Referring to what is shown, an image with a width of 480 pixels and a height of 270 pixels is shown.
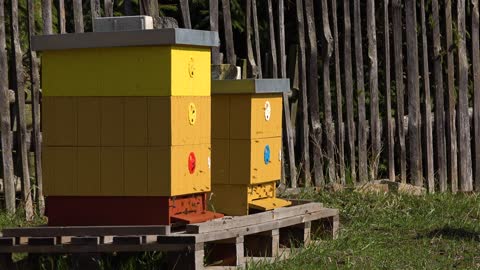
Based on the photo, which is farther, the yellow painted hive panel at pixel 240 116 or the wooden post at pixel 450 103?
the wooden post at pixel 450 103

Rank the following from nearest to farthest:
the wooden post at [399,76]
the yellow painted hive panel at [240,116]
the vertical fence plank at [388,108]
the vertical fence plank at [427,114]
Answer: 1. the yellow painted hive panel at [240,116]
2. the vertical fence plank at [388,108]
3. the wooden post at [399,76]
4. the vertical fence plank at [427,114]

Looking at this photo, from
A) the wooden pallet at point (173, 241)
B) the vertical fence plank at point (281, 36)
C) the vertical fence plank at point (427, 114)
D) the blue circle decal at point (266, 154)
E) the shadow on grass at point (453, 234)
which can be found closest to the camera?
the wooden pallet at point (173, 241)

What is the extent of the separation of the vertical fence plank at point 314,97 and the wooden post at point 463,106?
2.00m

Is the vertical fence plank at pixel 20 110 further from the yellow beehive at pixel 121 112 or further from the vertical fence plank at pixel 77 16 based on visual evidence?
the yellow beehive at pixel 121 112

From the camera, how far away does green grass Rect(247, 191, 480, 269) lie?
23.5ft

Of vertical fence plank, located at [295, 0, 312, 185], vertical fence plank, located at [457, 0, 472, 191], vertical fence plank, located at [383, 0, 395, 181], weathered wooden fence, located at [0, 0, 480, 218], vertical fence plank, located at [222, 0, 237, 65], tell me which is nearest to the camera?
vertical fence plank, located at [222, 0, 237, 65]

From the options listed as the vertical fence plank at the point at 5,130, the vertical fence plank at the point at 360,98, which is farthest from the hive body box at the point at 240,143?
the vertical fence plank at the point at 360,98

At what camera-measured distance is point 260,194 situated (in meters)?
7.68

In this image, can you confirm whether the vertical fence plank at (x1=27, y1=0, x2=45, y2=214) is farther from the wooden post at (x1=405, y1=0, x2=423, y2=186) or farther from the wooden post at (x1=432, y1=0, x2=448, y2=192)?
the wooden post at (x1=432, y1=0, x2=448, y2=192)

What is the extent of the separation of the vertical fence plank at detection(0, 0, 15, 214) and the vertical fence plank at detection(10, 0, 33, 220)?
0.08 metres

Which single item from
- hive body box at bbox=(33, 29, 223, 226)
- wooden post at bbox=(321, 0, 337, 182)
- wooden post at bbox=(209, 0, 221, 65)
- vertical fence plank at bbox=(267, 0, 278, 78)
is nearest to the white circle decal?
hive body box at bbox=(33, 29, 223, 226)

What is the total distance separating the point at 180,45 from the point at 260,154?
133 centimetres

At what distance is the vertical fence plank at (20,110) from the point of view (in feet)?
28.0

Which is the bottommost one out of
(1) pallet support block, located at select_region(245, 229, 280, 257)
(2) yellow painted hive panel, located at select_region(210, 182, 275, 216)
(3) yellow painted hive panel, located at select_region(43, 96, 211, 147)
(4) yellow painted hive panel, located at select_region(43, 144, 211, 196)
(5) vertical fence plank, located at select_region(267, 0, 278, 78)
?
(1) pallet support block, located at select_region(245, 229, 280, 257)
